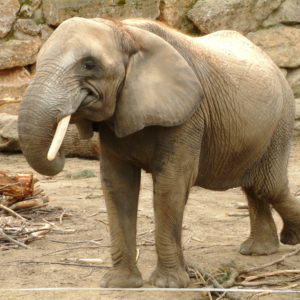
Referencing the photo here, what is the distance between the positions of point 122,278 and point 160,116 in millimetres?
1110

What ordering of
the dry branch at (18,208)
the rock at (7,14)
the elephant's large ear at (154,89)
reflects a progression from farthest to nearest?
the rock at (7,14) → the dry branch at (18,208) → the elephant's large ear at (154,89)

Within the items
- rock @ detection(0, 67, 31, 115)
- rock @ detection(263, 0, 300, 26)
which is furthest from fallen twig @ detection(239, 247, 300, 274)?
rock @ detection(263, 0, 300, 26)

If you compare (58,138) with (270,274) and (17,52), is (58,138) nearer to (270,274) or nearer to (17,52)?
(270,274)

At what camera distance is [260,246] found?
610 cm

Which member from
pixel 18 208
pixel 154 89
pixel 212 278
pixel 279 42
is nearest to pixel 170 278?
pixel 212 278

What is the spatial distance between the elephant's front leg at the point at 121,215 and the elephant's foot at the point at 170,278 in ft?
0.43

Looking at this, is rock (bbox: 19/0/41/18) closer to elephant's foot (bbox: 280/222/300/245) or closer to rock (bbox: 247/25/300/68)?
rock (bbox: 247/25/300/68)

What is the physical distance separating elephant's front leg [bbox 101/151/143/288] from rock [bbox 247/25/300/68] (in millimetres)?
7193

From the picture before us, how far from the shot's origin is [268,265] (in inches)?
218

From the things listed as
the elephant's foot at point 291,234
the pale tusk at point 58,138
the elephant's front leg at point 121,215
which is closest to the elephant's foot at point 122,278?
the elephant's front leg at point 121,215

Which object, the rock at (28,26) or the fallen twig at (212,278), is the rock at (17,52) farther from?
the fallen twig at (212,278)

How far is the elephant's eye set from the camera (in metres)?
4.33

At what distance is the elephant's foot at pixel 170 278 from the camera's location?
5.03 m

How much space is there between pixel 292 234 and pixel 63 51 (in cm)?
266
